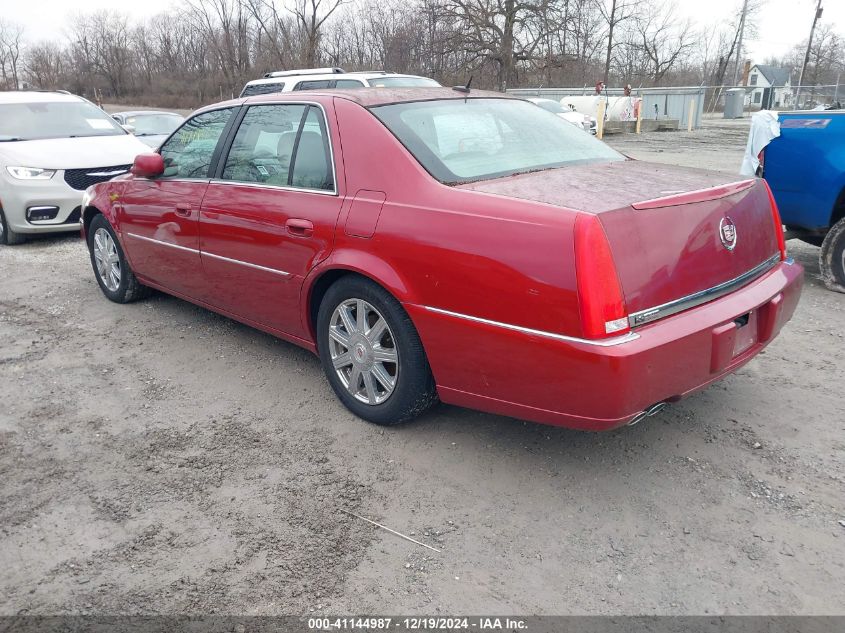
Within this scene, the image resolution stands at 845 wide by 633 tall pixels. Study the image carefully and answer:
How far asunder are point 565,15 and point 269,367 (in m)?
35.3

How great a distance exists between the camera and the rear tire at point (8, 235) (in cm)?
834

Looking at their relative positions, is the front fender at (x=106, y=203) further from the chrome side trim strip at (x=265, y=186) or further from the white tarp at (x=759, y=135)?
the white tarp at (x=759, y=135)

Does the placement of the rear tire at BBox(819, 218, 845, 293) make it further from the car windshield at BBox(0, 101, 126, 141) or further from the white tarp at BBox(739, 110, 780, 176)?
the car windshield at BBox(0, 101, 126, 141)

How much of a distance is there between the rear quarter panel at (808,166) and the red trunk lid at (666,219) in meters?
2.53

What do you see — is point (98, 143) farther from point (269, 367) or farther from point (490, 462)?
point (490, 462)

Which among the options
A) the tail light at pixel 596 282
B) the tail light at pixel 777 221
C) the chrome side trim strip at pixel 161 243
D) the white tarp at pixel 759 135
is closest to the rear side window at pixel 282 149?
the chrome side trim strip at pixel 161 243

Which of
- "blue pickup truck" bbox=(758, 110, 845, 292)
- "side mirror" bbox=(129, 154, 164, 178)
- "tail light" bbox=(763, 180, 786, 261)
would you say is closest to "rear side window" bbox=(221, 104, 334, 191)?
"side mirror" bbox=(129, 154, 164, 178)

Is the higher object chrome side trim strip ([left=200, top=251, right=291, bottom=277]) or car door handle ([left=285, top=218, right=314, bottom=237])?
car door handle ([left=285, top=218, right=314, bottom=237])

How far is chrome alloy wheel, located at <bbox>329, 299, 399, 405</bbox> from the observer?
3.38 meters

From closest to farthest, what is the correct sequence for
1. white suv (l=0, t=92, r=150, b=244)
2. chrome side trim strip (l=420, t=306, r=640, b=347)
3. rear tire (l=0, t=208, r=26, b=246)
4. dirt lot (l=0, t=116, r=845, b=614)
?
dirt lot (l=0, t=116, r=845, b=614)
chrome side trim strip (l=420, t=306, r=640, b=347)
white suv (l=0, t=92, r=150, b=244)
rear tire (l=0, t=208, r=26, b=246)

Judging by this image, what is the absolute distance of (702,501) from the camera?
9.34ft

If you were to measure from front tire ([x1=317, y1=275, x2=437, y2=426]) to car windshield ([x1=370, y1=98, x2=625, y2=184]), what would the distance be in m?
0.69

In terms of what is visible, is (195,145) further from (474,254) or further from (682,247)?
(682,247)

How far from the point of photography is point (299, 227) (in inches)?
141
